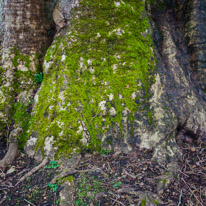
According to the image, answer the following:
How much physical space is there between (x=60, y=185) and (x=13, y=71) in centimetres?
269

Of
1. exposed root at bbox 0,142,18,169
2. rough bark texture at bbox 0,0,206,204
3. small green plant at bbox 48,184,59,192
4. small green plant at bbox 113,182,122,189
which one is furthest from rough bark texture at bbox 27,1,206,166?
small green plant at bbox 113,182,122,189

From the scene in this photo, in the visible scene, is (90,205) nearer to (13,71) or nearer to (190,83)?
(13,71)

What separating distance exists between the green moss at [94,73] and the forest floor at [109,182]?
0.40 metres

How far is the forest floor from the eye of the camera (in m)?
2.11

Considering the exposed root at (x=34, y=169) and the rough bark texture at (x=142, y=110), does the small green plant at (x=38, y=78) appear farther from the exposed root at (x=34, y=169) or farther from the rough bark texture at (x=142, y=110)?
the exposed root at (x=34, y=169)

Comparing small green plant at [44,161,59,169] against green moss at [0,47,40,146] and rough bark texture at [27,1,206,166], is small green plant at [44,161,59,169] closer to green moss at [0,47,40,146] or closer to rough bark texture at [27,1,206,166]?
rough bark texture at [27,1,206,166]

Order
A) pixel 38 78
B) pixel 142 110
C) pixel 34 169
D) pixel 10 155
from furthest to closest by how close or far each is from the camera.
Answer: pixel 38 78
pixel 142 110
pixel 10 155
pixel 34 169

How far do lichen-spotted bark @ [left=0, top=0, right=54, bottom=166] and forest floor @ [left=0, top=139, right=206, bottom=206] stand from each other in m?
1.09

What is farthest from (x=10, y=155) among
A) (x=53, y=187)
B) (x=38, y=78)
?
(x=38, y=78)

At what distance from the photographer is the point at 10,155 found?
115 inches

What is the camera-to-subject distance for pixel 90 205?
6.59 ft

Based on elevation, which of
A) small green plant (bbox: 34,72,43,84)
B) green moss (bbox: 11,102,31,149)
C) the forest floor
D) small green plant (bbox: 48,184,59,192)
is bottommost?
the forest floor

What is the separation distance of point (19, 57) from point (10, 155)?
212 centimetres

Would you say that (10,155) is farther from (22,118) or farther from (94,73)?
(94,73)
